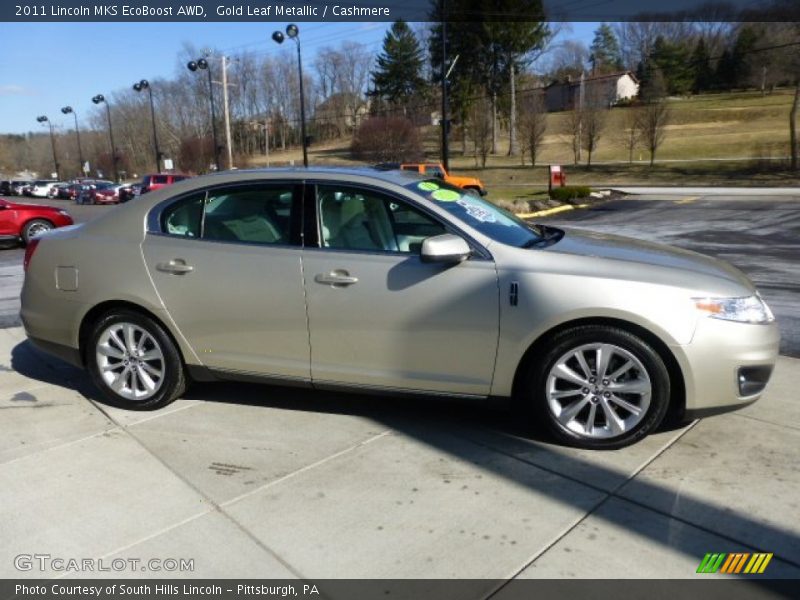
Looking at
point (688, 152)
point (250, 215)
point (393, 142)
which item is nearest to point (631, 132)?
point (688, 152)

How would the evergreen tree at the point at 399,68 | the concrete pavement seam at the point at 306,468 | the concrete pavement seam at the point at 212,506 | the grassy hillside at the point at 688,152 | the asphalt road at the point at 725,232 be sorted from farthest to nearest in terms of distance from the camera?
1. the evergreen tree at the point at 399,68
2. the grassy hillside at the point at 688,152
3. the asphalt road at the point at 725,232
4. the concrete pavement seam at the point at 306,468
5. the concrete pavement seam at the point at 212,506

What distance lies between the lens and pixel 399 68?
83562 mm

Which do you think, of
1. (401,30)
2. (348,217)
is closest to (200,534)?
(348,217)

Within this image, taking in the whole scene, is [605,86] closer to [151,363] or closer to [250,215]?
[250,215]

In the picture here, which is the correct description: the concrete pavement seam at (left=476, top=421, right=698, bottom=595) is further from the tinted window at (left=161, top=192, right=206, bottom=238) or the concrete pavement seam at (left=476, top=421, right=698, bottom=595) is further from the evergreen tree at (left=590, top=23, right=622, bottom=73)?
the evergreen tree at (left=590, top=23, right=622, bottom=73)

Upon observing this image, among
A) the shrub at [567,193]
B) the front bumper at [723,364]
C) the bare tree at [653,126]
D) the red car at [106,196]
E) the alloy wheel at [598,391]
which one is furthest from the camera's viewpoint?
the bare tree at [653,126]

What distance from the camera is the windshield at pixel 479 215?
3822mm

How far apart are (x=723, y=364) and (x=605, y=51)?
12527cm

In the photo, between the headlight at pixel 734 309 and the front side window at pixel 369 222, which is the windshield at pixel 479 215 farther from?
the headlight at pixel 734 309

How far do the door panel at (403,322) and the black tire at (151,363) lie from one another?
100 cm

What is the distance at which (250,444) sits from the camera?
3.78 m

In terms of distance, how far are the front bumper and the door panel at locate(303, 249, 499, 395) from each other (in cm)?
101

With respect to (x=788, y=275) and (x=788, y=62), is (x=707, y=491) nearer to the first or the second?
(x=788, y=275)

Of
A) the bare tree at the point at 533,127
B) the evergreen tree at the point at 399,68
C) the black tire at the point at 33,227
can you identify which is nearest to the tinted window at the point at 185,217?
the black tire at the point at 33,227
